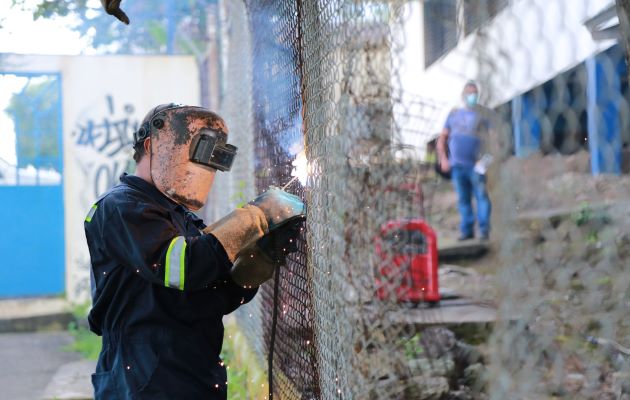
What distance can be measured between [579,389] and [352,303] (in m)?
1.27

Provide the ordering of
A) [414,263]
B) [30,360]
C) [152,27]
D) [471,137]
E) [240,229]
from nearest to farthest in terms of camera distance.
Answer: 1. [471,137]
2. [240,229]
3. [414,263]
4. [30,360]
5. [152,27]

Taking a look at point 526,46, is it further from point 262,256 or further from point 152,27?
point 152,27

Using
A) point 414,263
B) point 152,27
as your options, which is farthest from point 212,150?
point 152,27

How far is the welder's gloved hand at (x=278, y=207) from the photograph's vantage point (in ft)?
9.18

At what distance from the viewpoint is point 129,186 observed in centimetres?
299

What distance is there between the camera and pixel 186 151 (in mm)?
2986

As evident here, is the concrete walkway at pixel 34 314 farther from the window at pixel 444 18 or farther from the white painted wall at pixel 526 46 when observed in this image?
the white painted wall at pixel 526 46

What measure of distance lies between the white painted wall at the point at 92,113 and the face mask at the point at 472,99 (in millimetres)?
8991

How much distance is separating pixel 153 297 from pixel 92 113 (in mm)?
7320

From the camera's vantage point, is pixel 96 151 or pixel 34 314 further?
pixel 96 151

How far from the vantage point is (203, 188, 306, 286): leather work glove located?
8.95ft

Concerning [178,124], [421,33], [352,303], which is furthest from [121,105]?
[421,33]

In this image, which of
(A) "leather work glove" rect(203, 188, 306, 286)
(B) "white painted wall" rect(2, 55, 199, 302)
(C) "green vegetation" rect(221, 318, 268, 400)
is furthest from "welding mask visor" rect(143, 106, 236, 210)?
(B) "white painted wall" rect(2, 55, 199, 302)

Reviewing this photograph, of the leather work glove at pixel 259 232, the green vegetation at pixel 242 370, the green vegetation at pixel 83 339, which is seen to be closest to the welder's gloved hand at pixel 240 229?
the leather work glove at pixel 259 232
